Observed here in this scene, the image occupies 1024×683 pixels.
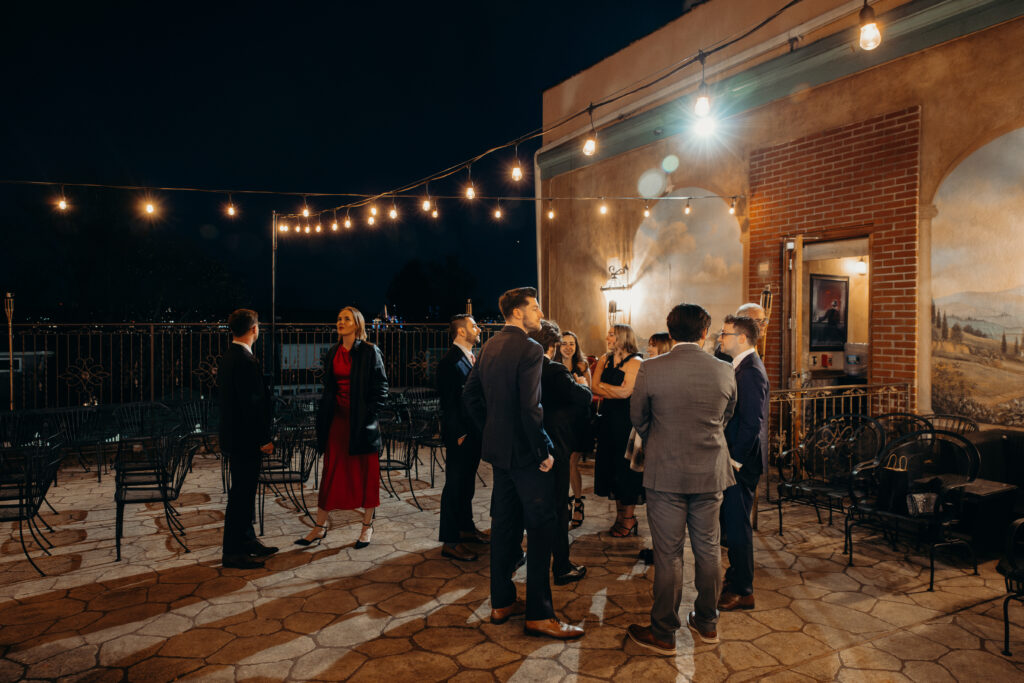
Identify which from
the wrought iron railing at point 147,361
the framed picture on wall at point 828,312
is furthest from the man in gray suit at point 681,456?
the framed picture on wall at point 828,312

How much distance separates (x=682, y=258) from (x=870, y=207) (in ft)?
9.71

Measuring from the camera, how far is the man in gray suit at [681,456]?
318cm

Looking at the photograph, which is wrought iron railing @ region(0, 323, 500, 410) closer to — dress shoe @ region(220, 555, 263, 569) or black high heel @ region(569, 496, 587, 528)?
black high heel @ region(569, 496, 587, 528)

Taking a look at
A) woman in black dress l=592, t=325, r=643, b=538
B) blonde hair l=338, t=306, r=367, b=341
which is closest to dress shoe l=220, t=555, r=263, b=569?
blonde hair l=338, t=306, r=367, b=341

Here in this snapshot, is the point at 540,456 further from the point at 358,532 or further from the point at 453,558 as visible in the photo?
the point at 358,532

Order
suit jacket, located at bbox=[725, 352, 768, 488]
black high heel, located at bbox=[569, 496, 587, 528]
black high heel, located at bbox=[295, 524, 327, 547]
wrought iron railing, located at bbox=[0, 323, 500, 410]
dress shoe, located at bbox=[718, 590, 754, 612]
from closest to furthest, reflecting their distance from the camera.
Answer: suit jacket, located at bbox=[725, 352, 768, 488]
dress shoe, located at bbox=[718, 590, 754, 612]
black high heel, located at bbox=[295, 524, 327, 547]
black high heel, located at bbox=[569, 496, 587, 528]
wrought iron railing, located at bbox=[0, 323, 500, 410]

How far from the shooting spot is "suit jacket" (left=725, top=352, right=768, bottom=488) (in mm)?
3680

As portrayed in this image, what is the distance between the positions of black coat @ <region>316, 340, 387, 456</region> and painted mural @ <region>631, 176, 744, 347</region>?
225 inches

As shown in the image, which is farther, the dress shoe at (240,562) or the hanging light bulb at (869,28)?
the dress shoe at (240,562)

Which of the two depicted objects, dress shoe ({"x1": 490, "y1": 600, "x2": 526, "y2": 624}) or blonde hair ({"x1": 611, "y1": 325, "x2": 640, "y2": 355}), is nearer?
dress shoe ({"x1": 490, "y1": 600, "x2": 526, "y2": 624})

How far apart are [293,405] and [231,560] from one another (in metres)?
4.46

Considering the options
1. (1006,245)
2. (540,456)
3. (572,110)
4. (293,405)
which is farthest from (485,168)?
(540,456)

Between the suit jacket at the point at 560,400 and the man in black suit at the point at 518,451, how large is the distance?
0.41m

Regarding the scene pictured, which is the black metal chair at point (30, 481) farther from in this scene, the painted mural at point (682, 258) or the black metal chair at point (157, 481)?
the painted mural at point (682, 258)
